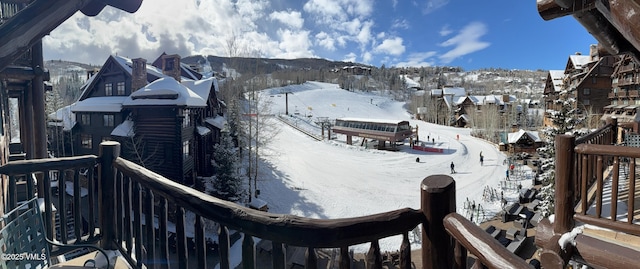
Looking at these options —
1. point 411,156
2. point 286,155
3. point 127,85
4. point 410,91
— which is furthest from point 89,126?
point 410,91

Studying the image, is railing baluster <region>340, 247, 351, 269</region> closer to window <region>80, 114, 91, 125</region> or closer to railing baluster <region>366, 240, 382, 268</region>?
railing baluster <region>366, 240, 382, 268</region>

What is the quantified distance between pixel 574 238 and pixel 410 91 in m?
98.2

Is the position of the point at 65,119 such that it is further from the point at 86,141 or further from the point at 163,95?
the point at 163,95

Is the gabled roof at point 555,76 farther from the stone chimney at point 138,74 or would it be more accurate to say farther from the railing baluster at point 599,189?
the stone chimney at point 138,74

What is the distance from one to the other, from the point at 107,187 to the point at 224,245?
1.90 m

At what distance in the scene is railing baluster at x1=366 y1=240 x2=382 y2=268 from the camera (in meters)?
1.48

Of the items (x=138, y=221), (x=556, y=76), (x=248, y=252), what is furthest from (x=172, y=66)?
(x=556, y=76)

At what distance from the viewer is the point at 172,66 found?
18.4 meters

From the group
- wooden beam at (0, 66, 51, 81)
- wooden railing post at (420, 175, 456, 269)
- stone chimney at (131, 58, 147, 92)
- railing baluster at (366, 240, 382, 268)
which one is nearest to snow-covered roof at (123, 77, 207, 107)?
stone chimney at (131, 58, 147, 92)

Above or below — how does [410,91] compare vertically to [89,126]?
above

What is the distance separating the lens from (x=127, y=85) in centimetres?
1698

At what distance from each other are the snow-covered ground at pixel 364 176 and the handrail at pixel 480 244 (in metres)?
11.0

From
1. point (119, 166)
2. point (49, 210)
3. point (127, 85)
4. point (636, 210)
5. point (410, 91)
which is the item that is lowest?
point (636, 210)

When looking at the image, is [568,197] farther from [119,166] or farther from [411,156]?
[411,156]
